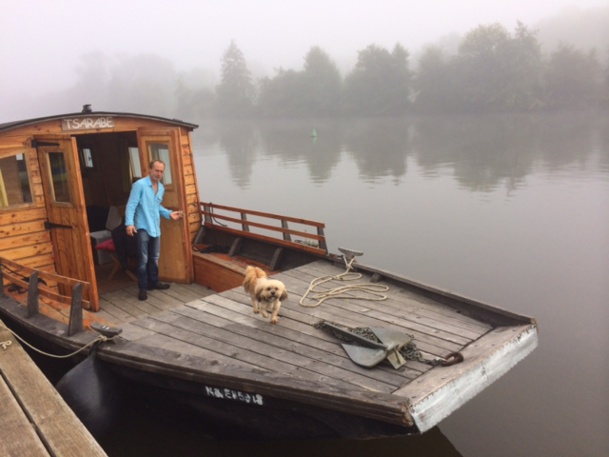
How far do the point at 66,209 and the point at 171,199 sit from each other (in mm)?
1581

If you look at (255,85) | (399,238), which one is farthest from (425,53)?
(399,238)

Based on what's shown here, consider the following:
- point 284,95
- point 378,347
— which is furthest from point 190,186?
point 284,95

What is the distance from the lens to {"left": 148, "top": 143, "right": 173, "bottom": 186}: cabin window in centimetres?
780

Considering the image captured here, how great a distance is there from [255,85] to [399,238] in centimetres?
10608

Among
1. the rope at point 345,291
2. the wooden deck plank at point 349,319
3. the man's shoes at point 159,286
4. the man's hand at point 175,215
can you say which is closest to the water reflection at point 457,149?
the rope at point 345,291

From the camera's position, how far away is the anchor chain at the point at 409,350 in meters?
4.39

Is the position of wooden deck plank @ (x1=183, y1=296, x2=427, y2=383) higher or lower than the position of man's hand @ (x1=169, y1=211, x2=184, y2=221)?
lower

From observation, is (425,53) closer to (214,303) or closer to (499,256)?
(499,256)

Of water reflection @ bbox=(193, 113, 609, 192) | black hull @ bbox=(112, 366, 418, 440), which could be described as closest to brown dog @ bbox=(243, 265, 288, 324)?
black hull @ bbox=(112, 366, 418, 440)

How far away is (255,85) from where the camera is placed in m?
114

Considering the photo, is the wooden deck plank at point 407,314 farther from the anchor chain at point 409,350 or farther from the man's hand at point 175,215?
the man's hand at point 175,215

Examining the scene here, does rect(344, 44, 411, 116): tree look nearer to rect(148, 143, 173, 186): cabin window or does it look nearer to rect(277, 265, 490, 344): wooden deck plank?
rect(148, 143, 173, 186): cabin window

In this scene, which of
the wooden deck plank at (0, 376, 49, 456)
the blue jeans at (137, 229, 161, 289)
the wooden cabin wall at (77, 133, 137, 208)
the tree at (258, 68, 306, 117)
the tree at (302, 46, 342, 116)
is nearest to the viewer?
the wooden deck plank at (0, 376, 49, 456)

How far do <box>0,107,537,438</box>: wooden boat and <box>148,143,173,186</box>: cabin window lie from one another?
2 centimetres
